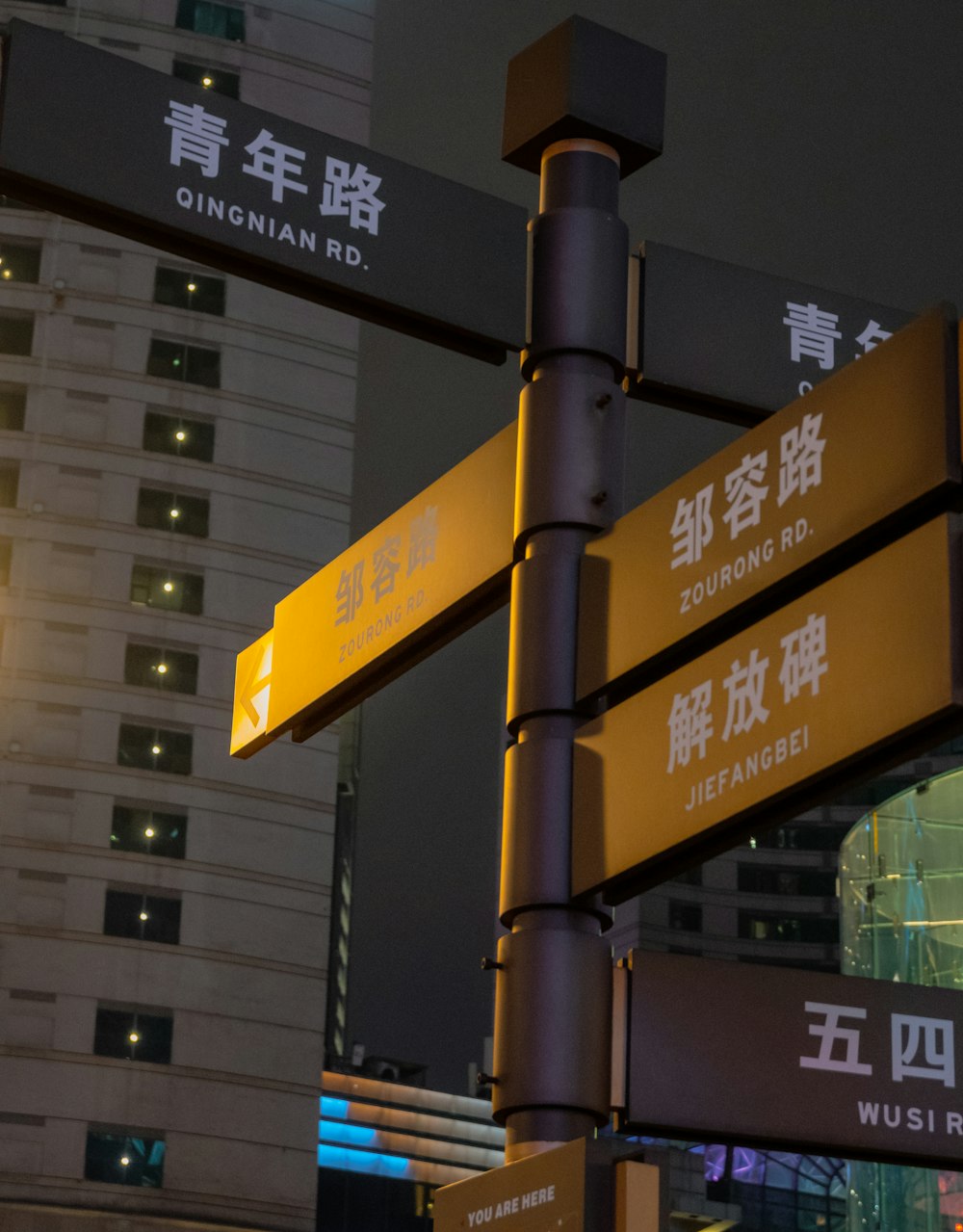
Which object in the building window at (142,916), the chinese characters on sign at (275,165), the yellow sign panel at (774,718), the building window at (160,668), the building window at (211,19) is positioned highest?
the building window at (211,19)

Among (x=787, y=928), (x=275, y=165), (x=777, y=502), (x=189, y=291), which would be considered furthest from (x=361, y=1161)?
(x=777, y=502)

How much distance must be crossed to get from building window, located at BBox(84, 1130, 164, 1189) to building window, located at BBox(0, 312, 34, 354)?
25033 mm

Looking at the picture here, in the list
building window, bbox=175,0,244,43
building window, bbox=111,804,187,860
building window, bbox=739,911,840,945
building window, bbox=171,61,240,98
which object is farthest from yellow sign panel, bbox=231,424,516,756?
building window, bbox=739,911,840,945

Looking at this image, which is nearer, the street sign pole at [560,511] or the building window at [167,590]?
the street sign pole at [560,511]

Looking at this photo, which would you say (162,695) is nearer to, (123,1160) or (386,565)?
(123,1160)

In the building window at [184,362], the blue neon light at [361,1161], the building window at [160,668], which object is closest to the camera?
the building window at [160,668]

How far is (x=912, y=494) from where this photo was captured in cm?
475

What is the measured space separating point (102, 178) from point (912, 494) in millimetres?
2763

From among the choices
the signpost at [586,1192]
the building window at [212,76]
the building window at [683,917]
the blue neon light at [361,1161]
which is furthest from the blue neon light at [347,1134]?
the signpost at [586,1192]

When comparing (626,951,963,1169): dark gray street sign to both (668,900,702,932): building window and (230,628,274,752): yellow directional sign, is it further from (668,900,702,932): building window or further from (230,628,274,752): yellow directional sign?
(668,900,702,932): building window

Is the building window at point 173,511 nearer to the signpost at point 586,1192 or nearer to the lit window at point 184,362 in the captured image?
the lit window at point 184,362

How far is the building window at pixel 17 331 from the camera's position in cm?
6512

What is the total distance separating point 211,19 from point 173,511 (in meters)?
17.8

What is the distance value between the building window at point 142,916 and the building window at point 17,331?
59.9ft
